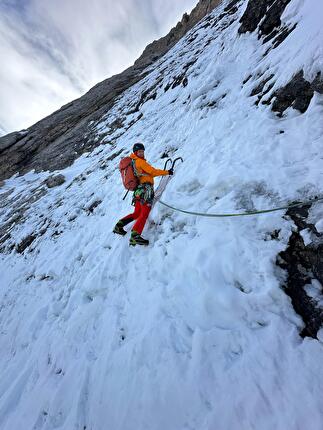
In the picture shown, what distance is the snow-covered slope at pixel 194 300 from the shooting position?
2.48 meters

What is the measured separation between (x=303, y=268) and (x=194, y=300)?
141 cm

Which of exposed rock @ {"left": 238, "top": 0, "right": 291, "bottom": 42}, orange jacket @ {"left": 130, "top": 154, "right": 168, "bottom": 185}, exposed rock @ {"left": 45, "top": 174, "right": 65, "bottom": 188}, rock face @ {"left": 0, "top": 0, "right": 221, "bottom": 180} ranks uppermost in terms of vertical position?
rock face @ {"left": 0, "top": 0, "right": 221, "bottom": 180}

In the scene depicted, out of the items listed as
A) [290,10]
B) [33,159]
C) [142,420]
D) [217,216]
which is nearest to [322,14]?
[290,10]

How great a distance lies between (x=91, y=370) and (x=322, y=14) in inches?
314

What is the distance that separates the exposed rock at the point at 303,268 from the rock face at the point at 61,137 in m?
13.8

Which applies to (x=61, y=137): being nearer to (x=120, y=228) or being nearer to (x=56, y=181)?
(x=56, y=181)

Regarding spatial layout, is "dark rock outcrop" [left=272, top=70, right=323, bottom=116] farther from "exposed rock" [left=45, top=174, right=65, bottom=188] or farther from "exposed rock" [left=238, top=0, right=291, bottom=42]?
"exposed rock" [left=45, top=174, right=65, bottom=188]

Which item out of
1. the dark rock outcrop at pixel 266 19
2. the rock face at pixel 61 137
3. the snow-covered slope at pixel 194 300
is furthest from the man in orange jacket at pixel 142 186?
the rock face at pixel 61 137

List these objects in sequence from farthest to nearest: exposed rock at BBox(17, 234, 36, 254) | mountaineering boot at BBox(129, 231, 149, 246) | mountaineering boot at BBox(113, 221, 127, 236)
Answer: exposed rock at BBox(17, 234, 36, 254) → mountaineering boot at BBox(113, 221, 127, 236) → mountaineering boot at BBox(129, 231, 149, 246)

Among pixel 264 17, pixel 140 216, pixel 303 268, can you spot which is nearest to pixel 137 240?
pixel 140 216

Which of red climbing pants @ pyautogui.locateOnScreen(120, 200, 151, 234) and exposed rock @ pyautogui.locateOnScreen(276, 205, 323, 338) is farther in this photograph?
red climbing pants @ pyautogui.locateOnScreen(120, 200, 151, 234)

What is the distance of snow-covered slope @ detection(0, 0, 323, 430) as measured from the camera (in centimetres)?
248

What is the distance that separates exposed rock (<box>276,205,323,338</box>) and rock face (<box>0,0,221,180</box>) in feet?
45.3

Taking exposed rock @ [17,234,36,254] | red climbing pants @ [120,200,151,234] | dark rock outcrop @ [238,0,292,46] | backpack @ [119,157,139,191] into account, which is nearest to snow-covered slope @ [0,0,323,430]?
red climbing pants @ [120,200,151,234]
